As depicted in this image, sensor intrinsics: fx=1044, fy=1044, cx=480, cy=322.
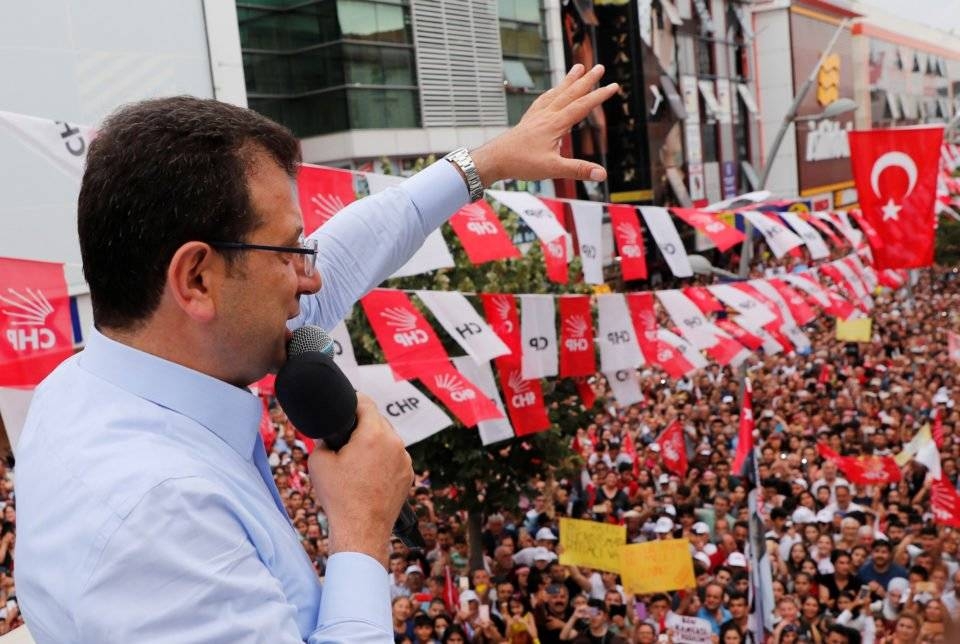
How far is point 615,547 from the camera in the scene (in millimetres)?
9578

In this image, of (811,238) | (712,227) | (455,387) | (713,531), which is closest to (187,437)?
(455,387)

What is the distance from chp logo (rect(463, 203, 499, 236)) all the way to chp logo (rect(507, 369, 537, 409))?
1613mm

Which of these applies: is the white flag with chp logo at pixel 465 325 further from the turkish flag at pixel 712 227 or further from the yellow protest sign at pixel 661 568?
the turkish flag at pixel 712 227

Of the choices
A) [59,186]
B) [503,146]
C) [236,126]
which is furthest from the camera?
[59,186]

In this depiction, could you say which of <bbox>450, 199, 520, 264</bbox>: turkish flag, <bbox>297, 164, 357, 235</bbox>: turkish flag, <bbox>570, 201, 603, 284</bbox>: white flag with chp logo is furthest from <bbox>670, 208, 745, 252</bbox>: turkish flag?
<bbox>297, 164, 357, 235</bbox>: turkish flag

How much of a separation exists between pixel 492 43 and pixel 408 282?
22.1 metres

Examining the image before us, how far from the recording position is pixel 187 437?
140cm

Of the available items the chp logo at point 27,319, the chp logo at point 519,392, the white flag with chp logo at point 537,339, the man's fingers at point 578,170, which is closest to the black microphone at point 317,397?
the man's fingers at point 578,170

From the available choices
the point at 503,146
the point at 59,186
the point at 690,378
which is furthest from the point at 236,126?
the point at 690,378

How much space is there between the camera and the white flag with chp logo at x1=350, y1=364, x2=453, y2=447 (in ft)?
26.0

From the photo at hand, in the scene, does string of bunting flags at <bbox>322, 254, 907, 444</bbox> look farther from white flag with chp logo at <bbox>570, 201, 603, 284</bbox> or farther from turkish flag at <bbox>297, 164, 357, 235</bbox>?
turkish flag at <bbox>297, 164, 357, 235</bbox>

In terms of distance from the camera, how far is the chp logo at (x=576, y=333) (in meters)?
10.1

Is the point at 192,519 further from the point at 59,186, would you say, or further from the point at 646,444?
the point at 646,444

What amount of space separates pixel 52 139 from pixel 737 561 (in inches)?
317
